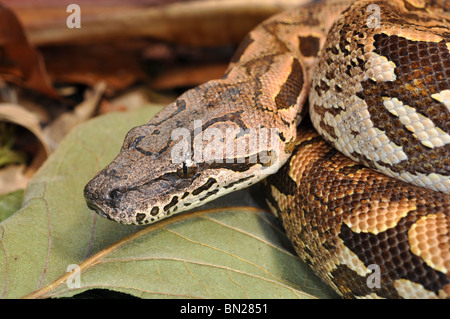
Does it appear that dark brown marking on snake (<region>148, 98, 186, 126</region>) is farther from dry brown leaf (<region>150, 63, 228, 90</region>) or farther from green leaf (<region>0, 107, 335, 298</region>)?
dry brown leaf (<region>150, 63, 228, 90</region>)

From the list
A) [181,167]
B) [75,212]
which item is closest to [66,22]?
[75,212]

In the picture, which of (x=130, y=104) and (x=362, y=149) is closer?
(x=362, y=149)

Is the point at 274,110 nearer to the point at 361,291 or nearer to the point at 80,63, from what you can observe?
the point at 361,291

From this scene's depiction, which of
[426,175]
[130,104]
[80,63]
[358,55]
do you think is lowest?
[130,104]

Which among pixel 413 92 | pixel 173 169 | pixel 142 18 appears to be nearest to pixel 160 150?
pixel 173 169

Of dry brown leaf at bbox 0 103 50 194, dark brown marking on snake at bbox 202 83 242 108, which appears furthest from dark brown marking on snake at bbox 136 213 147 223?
dry brown leaf at bbox 0 103 50 194

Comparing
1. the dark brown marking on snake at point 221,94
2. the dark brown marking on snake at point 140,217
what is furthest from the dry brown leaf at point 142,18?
the dark brown marking on snake at point 140,217

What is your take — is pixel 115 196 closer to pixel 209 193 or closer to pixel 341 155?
pixel 209 193
